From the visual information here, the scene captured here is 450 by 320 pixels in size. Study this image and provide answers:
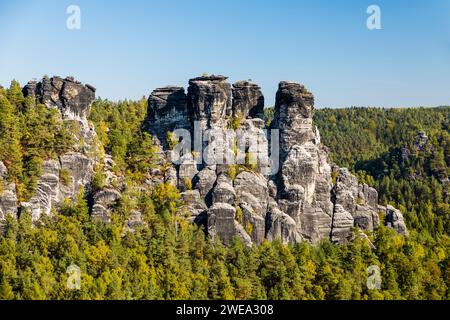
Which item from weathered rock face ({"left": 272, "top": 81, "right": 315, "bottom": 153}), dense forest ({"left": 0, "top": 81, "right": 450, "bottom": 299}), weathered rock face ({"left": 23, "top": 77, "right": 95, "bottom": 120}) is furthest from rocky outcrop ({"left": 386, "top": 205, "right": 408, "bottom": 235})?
weathered rock face ({"left": 23, "top": 77, "right": 95, "bottom": 120})

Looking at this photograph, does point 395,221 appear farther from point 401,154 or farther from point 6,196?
point 6,196

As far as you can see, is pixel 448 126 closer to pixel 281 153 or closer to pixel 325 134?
pixel 325 134

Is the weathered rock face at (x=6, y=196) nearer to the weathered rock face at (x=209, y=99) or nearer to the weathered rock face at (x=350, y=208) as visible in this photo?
the weathered rock face at (x=209, y=99)

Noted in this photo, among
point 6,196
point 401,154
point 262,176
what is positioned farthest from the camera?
point 401,154

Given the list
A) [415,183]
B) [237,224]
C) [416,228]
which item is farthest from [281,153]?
[415,183]

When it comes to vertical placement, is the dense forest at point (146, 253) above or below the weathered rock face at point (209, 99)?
below

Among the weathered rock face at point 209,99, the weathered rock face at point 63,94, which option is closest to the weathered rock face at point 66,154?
the weathered rock face at point 63,94

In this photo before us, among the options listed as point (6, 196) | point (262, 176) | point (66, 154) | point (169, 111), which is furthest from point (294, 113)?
point (6, 196)
